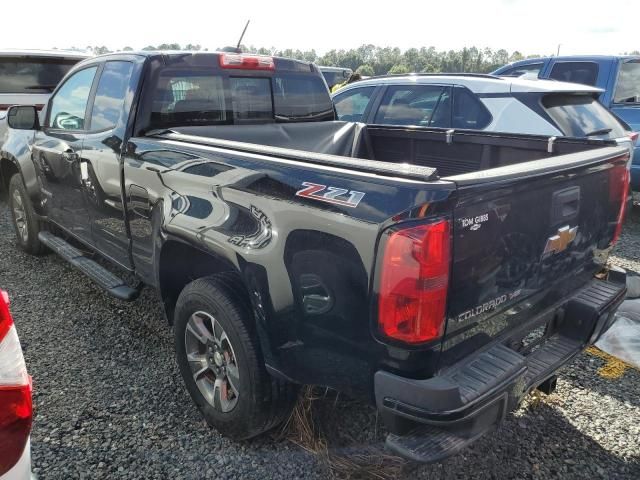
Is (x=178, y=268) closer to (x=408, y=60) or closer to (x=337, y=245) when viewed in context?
(x=337, y=245)

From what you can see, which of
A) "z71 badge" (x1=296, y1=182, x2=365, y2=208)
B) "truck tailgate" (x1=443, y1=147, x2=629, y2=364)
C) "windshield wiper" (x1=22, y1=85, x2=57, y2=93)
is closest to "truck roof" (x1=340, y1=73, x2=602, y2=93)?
"truck tailgate" (x1=443, y1=147, x2=629, y2=364)

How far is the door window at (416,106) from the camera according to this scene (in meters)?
5.54

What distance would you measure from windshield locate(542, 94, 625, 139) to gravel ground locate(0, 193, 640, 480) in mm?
2456

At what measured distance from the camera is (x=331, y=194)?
6.09 ft

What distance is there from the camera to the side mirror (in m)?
3.99

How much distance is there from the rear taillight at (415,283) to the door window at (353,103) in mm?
4822

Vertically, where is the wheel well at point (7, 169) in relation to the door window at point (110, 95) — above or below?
below

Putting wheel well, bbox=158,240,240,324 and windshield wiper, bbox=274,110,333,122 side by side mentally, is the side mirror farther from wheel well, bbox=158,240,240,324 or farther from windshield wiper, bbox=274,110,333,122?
wheel well, bbox=158,240,240,324

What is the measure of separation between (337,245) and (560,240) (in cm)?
104

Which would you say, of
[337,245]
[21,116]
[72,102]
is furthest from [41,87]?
[337,245]

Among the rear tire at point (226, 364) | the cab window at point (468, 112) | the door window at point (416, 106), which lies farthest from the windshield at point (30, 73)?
the rear tire at point (226, 364)

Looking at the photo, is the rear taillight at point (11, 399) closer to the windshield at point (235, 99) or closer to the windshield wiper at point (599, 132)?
the windshield at point (235, 99)

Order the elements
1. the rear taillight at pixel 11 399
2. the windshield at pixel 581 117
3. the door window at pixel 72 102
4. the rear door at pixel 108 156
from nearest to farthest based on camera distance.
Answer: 1. the rear taillight at pixel 11 399
2. the rear door at pixel 108 156
3. the door window at pixel 72 102
4. the windshield at pixel 581 117

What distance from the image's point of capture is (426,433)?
179cm
